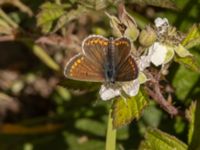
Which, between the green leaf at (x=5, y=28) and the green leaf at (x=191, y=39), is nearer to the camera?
the green leaf at (x=191, y=39)

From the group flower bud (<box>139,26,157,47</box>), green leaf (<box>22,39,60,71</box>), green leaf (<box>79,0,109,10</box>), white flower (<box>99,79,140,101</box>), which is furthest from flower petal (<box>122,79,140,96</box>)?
green leaf (<box>22,39,60,71</box>)

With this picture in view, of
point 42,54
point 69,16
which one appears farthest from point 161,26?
point 42,54

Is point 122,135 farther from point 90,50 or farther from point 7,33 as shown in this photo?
point 90,50

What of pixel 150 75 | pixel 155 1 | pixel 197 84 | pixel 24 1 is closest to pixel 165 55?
pixel 150 75

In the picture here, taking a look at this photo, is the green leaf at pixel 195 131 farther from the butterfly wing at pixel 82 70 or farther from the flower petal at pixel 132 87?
the butterfly wing at pixel 82 70

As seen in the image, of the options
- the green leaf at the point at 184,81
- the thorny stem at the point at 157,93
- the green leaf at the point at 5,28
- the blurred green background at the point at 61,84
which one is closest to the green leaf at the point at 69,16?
the blurred green background at the point at 61,84

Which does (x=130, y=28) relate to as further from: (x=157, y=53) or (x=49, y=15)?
(x=49, y=15)

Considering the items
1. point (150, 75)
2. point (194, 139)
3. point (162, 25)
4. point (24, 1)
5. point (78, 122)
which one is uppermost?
point (162, 25)
